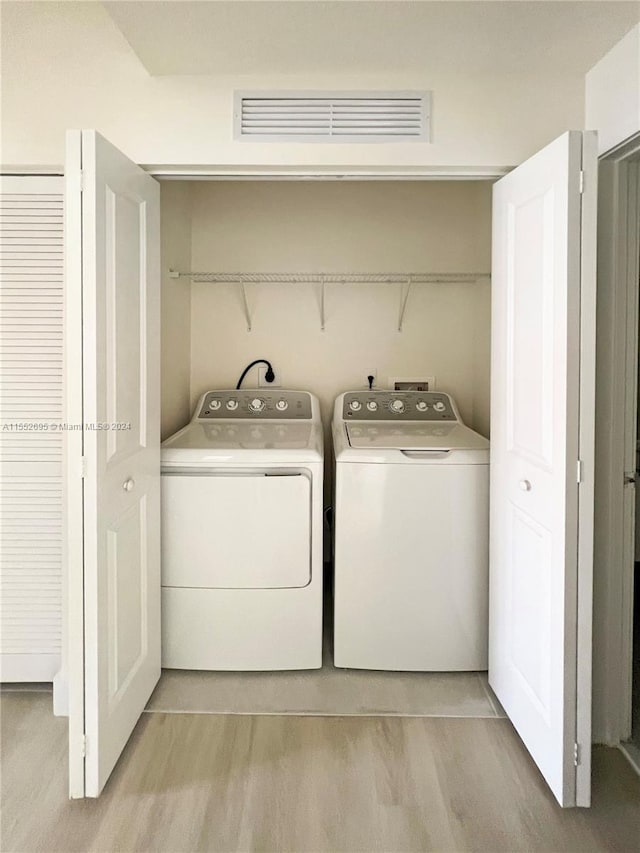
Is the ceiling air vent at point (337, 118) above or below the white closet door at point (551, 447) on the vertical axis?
above

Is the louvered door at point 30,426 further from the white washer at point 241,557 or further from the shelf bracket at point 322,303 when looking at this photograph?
the shelf bracket at point 322,303

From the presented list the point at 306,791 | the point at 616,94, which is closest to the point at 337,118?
the point at 616,94

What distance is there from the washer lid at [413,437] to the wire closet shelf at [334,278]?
64cm

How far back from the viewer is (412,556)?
2502mm

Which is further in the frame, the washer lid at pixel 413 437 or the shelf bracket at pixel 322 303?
the shelf bracket at pixel 322 303

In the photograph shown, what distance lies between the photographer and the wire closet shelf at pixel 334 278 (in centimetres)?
323

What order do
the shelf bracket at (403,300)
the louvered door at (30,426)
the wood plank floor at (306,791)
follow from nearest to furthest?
the wood plank floor at (306,791), the louvered door at (30,426), the shelf bracket at (403,300)

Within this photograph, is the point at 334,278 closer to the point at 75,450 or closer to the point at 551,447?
the point at 551,447

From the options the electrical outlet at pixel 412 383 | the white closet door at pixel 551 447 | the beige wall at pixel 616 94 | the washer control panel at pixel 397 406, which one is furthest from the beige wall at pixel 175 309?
the beige wall at pixel 616 94

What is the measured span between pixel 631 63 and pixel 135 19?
1.38 m

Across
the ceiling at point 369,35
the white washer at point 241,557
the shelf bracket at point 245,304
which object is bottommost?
the white washer at point 241,557

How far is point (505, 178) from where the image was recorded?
216cm

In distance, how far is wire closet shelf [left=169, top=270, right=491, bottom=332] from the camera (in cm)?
323

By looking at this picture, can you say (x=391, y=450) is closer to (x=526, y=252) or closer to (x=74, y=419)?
(x=526, y=252)
